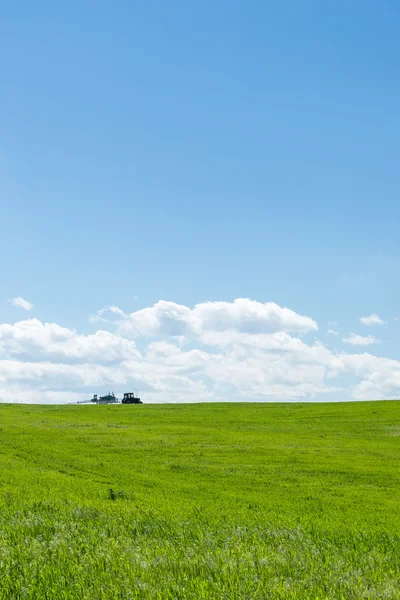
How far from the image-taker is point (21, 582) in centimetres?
841

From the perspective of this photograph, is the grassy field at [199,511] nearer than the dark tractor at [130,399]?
Yes

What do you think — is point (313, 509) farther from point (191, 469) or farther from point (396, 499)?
point (191, 469)

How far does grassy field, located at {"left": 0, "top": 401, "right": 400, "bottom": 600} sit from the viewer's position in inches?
324

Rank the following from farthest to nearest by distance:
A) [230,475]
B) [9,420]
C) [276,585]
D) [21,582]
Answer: [9,420] < [230,475] < [21,582] < [276,585]

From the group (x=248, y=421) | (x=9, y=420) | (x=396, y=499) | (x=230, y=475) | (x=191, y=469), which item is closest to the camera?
(x=396, y=499)

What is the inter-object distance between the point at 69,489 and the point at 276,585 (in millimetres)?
16115

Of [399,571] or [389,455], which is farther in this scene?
[389,455]

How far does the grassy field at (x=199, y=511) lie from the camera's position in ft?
27.0

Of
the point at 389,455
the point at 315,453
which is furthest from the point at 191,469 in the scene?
the point at 389,455

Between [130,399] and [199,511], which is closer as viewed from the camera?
[199,511]

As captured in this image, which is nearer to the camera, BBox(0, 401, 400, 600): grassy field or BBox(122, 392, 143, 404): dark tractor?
BBox(0, 401, 400, 600): grassy field

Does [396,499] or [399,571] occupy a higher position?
[399,571]

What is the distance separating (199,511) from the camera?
1650cm

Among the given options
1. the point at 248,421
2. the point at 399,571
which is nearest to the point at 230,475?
the point at 399,571
